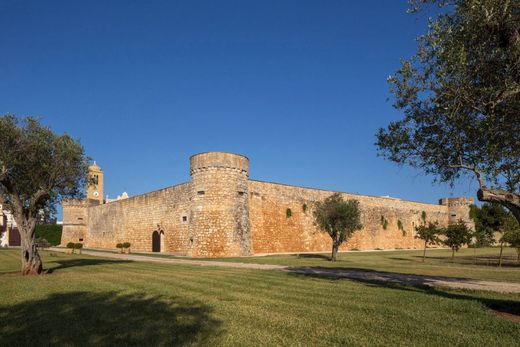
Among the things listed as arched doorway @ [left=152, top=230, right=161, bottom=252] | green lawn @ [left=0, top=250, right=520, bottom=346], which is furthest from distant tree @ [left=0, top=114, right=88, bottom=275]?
arched doorway @ [left=152, top=230, right=161, bottom=252]

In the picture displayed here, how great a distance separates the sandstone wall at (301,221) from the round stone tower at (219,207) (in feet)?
15.1

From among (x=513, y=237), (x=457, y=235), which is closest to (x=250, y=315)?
(x=513, y=237)

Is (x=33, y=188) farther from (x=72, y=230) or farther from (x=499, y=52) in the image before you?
(x=72, y=230)

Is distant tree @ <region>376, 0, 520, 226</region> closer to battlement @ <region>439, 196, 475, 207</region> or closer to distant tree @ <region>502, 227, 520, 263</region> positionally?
distant tree @ <region>502, 227, 520, 263</region>

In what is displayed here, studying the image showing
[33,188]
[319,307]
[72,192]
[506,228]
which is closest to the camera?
[319,307]

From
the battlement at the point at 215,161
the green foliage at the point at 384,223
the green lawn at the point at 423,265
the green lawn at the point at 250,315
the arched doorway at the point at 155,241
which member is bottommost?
the green lawn at the point at 423,265

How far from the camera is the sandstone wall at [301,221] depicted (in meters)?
Answer: 37.3

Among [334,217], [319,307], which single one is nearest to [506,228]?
[334,217]

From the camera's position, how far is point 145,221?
44.0 m

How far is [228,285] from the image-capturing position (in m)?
13.2

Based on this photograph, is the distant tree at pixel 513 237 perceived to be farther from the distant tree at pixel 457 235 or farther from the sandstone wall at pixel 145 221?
the sandstone wall at pixel 145 221

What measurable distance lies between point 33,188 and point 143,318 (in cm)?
1395

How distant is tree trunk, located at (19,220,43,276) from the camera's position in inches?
683

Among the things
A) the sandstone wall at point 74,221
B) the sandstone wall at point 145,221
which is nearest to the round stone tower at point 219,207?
the sandstone wall at point 145,221
